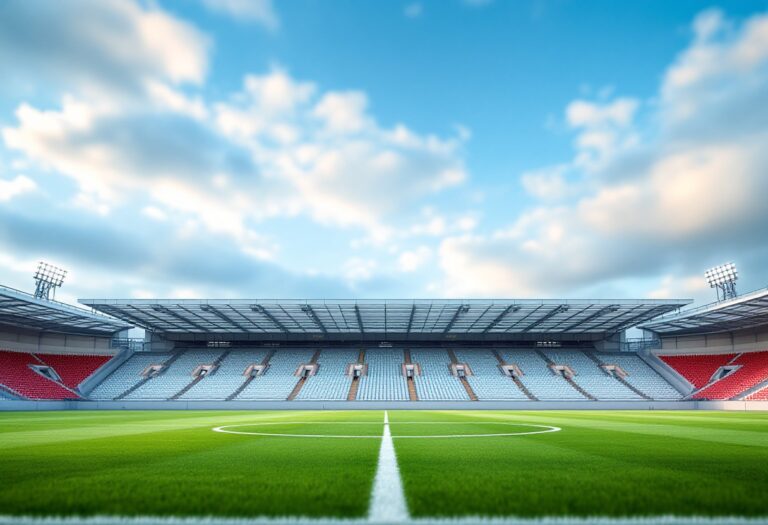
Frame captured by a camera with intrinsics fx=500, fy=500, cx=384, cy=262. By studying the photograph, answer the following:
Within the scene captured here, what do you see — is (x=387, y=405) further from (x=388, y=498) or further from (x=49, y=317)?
(x=388, y=498)

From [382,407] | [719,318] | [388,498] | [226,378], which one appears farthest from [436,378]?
[388,498]

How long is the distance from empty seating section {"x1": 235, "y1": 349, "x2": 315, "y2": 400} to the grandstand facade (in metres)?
0.22

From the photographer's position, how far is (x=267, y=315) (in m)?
45.6

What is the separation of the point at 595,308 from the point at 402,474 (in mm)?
41713

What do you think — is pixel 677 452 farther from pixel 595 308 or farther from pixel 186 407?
pixel 186 407

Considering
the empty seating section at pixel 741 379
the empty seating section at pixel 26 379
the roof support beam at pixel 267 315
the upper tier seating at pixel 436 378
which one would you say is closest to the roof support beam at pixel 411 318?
the upper tier seating at pixel 436 378

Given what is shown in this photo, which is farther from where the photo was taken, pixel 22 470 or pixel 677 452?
pixel 677 452

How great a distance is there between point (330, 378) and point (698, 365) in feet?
116

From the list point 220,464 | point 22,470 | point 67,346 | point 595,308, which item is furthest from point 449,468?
point 67,346

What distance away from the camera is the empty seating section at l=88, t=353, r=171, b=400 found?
1752 inches

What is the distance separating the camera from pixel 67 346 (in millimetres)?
48906

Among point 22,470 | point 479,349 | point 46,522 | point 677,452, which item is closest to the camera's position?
point 46,522

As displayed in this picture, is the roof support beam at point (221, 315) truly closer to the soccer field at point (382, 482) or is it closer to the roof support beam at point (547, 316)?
the roof support beam at point (547, 316)

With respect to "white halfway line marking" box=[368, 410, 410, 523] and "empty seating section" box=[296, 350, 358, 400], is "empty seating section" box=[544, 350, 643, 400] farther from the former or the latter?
"white halfway line marking" box=[368, 410, 410, 523]
